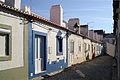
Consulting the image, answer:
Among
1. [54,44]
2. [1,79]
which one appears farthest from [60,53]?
[1,79]

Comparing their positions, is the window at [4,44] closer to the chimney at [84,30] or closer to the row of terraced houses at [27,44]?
the row of terraced houses at [27,44]

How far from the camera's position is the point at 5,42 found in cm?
1035

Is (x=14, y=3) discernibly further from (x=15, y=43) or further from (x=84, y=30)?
(x=84, y=30)

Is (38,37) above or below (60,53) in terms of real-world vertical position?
above

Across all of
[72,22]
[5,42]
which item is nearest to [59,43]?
[5,42]

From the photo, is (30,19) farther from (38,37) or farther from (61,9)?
(61,9)

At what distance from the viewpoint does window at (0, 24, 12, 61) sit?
993 centimetres

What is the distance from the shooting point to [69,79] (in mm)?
13297

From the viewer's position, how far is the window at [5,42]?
32.6 feet

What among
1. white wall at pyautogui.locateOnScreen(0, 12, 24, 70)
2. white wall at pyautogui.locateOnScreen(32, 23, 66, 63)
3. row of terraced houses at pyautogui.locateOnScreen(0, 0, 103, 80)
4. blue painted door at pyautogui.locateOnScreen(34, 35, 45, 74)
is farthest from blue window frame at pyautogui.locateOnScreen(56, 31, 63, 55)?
white wall at pyautogui.locateOnScreen(0, 12, 24, 70)

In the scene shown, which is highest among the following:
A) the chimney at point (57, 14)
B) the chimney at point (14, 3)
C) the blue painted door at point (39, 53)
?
the chimney at point (57, 14)

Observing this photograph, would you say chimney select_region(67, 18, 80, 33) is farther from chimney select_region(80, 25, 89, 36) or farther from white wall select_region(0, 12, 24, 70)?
white wall select_region(0, 12, 24, 70)

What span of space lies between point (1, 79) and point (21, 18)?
11.0ft

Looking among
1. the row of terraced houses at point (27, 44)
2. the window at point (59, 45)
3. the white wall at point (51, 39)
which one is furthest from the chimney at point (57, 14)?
the white wall at point (51, 39)
